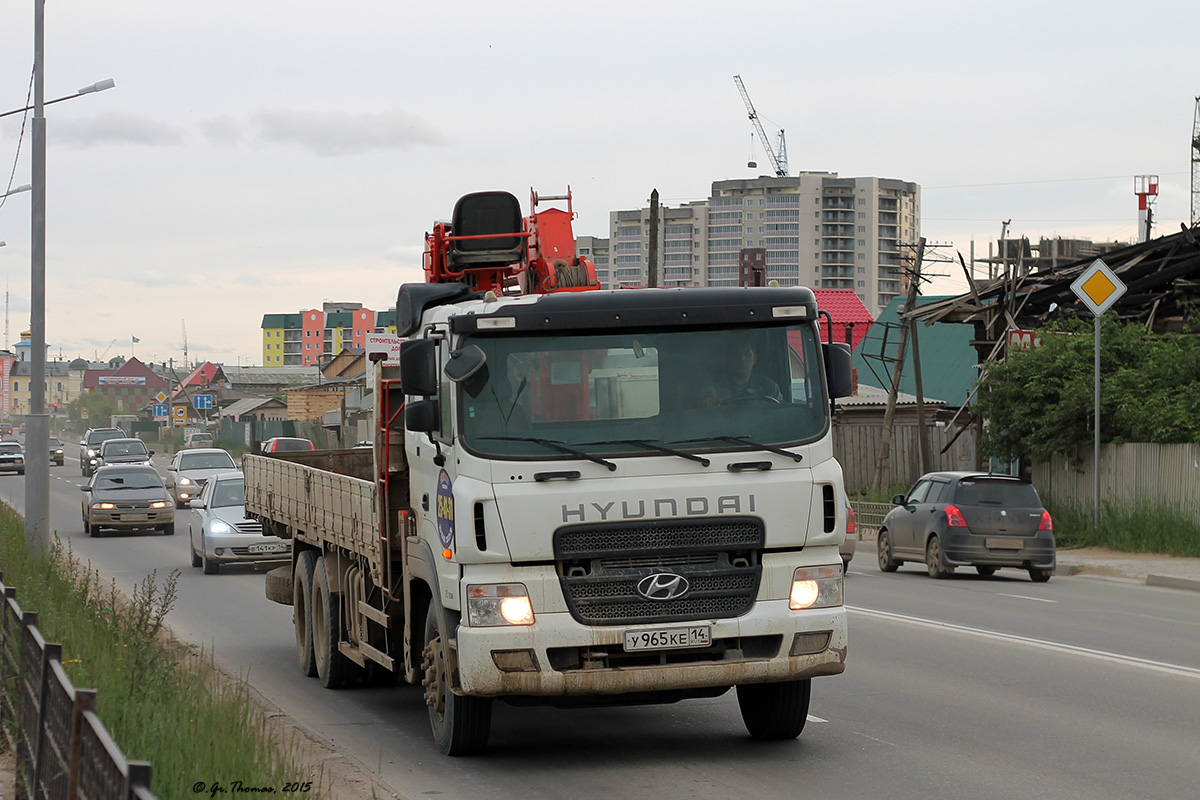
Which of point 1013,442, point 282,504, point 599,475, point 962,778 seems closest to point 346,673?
point 282,504

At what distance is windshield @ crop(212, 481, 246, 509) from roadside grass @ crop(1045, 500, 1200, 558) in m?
14.4

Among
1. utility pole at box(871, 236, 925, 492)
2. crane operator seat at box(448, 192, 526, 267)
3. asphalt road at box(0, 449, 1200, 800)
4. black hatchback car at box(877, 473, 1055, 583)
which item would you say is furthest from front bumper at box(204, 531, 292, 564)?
utility pole at box(871, 236, 925, 492)

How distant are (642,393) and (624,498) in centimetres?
63

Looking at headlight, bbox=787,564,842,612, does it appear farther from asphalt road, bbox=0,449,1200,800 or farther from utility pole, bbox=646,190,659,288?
utility pole, bbox=646,190,659,288

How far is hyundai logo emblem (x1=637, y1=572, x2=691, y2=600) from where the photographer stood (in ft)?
25.8

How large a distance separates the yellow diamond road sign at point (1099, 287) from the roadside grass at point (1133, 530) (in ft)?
11.8

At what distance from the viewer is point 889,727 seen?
946 centimetres

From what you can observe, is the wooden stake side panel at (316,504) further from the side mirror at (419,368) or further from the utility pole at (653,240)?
the utility pole at (653,240)

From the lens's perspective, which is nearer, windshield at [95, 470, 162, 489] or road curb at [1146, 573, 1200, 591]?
road curb at [1146, 573, 1200, 591]

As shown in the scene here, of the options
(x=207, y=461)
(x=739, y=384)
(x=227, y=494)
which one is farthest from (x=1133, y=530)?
(x=207, y=461)

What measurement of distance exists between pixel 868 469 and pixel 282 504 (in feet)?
89.5

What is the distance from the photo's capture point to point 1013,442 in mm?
28766

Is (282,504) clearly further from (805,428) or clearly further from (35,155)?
(35,155)

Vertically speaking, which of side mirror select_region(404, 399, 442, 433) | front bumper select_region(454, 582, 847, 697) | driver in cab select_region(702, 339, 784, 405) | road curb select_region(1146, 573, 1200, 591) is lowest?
road curb select_region(1146, 573, 1200, 591)
